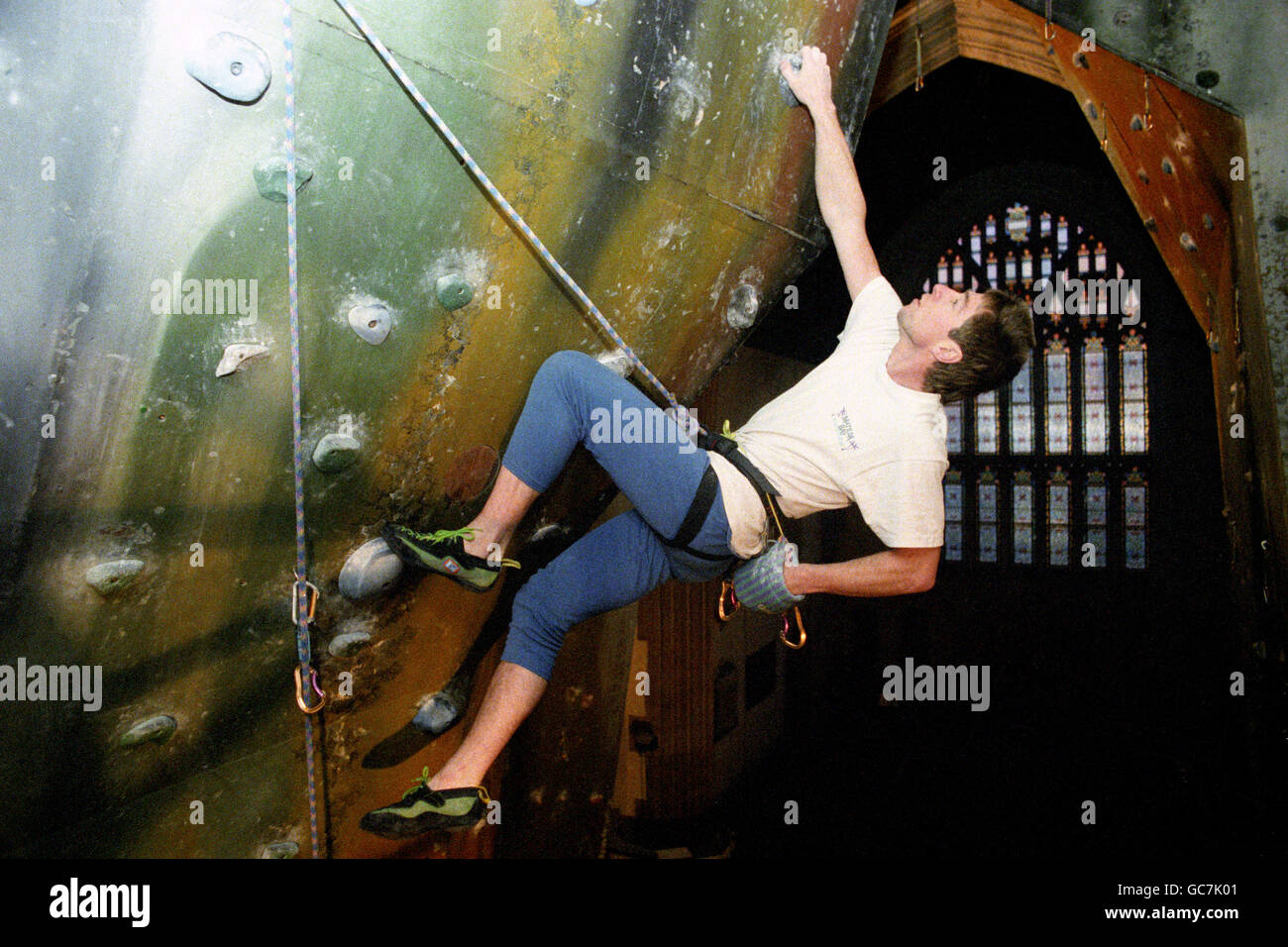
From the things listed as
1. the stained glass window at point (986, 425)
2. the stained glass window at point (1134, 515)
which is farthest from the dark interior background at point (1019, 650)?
the stained glass window at point (986, 425)

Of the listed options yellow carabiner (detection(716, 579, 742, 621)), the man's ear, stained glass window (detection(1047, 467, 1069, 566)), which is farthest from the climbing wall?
stained glass window (detection(1047, 467, 1069, 566))

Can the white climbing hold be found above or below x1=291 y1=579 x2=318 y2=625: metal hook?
above

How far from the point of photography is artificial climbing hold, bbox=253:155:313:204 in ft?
3.66

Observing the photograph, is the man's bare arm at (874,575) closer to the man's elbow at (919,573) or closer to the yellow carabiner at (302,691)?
the man's elbow at (919,573)

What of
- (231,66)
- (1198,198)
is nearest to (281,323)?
(231,66)

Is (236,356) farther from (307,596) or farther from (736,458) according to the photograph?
(736,458)

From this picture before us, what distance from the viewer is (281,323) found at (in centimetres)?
118

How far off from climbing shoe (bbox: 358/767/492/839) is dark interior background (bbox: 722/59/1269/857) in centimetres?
376

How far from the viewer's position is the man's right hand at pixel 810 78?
5.34 feet

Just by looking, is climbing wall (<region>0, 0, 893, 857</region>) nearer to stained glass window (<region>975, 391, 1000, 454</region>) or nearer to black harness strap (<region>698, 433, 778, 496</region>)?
black harness strap (<region>698, 433, 778, 496</region>)

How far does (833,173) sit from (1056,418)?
244 inches

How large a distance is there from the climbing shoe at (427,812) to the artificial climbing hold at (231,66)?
119 centimetres

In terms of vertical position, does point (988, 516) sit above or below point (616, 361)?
below

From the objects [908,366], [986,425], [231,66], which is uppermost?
[986,425]
